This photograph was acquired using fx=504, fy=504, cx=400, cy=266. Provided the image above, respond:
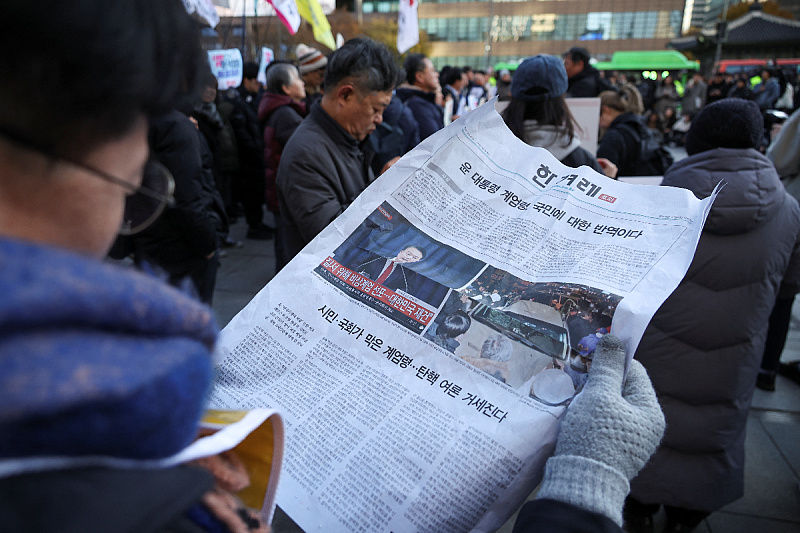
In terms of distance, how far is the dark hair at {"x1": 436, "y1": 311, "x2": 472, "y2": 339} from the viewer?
0.92m

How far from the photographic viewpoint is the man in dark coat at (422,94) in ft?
13.8

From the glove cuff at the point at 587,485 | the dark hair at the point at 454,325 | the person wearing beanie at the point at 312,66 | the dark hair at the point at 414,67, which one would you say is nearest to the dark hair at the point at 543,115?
the dark hair at the point at 454,325

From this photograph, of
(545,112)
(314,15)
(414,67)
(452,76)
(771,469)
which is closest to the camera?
(545,112)

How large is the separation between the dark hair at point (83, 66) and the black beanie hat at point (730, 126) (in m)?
1.71

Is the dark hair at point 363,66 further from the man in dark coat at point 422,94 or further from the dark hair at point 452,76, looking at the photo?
the dark hair at point 452,76

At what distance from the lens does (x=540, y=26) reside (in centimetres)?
4588

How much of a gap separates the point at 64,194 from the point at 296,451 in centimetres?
54

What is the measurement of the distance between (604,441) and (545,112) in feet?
5.65

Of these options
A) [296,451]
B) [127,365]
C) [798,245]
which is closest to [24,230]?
[127,365]

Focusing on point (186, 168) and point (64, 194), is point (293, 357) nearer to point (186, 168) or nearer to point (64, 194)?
point (64, 194)

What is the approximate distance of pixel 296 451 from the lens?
0.81 meters

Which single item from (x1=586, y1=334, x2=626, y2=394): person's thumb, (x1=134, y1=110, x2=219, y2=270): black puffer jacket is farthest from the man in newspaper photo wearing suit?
(x1=134, y1=110, x2=219, y2=270): black puffer jacket

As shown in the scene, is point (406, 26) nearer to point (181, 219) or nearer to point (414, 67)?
point (414, 67)

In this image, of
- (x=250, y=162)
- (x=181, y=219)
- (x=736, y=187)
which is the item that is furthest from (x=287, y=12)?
(x=736, y=187)
